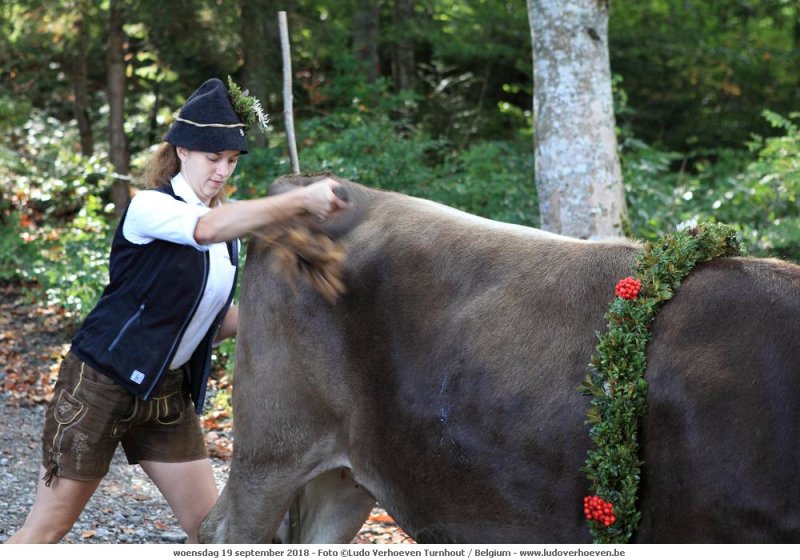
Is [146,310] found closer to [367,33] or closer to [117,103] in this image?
[117,103]

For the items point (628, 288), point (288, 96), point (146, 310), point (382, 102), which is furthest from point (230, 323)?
point (382, 102)

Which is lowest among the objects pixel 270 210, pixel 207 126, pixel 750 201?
pixel 750 201

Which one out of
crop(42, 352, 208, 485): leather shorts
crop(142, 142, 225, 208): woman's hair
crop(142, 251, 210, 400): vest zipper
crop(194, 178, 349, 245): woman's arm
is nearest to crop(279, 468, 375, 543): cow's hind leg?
crop(42, 352, 208, 485): leather shorts

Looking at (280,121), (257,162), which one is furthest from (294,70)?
(257,162)

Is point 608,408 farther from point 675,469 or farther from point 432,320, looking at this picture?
point 432,320

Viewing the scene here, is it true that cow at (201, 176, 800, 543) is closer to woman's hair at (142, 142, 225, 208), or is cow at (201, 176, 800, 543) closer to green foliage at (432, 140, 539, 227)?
woman's hair at (142, 142, 225, 208)

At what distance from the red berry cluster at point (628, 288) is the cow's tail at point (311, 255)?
975 millimetres

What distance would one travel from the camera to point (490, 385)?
308 centimetres

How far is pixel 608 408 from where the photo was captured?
279cm

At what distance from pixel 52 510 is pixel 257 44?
8.00 meters

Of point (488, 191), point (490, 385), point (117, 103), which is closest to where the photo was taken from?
point (490, 385)

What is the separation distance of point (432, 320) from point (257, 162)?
20.7ft

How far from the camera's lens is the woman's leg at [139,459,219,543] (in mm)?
3803

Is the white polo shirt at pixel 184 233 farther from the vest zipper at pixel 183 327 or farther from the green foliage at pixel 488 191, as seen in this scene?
the green foliage at pixel 488 191
